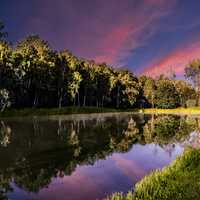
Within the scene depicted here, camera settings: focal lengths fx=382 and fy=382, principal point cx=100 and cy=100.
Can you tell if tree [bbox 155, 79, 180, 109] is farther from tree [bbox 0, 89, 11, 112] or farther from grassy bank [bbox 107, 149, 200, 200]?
grassy bank [bbox 107, 149, 200, 200]

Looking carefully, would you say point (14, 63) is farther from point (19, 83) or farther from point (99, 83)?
point (99, 83)

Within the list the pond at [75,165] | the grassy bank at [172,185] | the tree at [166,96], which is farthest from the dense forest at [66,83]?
the grassy bank at [172,185]

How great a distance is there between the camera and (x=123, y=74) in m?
179

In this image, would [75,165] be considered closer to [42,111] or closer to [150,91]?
[42,111]

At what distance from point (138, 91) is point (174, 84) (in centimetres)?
3152

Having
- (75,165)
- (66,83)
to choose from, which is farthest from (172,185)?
(66,83)

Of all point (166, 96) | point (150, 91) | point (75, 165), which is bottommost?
point (75, 165)

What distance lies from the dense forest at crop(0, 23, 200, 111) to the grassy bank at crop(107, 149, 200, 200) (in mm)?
66886

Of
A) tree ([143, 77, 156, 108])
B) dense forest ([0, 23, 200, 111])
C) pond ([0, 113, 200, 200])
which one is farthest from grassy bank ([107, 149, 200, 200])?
tree ([143, 77, 156, 108])

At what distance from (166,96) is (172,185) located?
16375 cm

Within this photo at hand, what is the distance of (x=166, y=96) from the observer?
178 m

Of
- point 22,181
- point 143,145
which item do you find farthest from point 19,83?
point 22,181

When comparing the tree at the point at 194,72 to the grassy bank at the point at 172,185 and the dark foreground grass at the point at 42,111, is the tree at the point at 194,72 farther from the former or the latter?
the grassy bank at the point at 172,185

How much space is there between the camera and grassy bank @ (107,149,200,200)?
47.6ft
